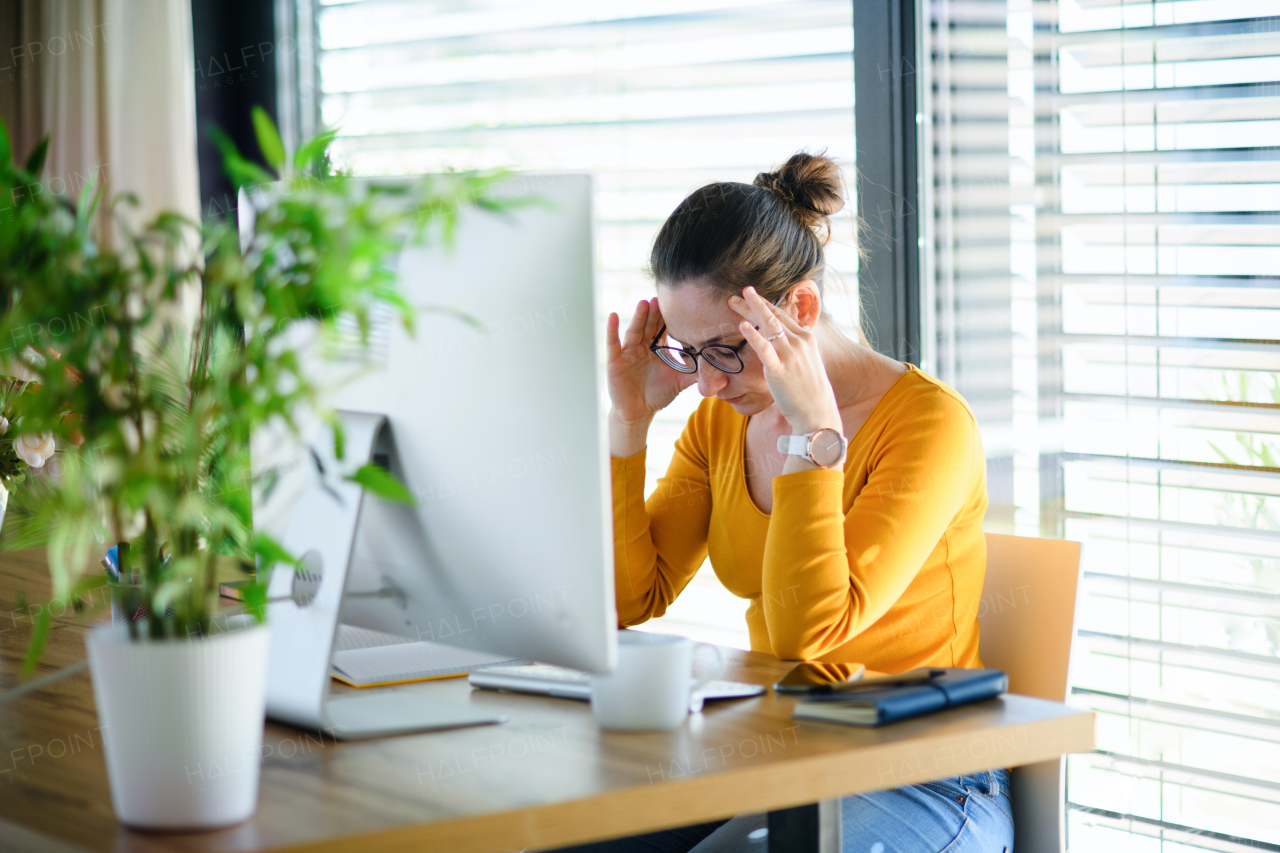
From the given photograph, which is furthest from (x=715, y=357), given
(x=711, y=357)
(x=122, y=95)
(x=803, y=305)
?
(x=122, y=95)

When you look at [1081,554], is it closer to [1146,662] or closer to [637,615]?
[1146,662]

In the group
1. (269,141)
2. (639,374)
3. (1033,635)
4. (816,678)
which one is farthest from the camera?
(639,374)

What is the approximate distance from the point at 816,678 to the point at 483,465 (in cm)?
42

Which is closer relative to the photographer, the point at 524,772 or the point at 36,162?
the point at 36,162

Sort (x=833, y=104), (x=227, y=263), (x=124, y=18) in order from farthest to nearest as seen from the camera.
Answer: (x=124, y=18)
(x=833, y=104)
(x=227, y=263)

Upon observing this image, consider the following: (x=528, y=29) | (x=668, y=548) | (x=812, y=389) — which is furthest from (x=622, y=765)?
(x=528, y=29)

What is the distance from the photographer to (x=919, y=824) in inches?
44.1

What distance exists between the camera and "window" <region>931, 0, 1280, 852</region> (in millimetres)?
1613

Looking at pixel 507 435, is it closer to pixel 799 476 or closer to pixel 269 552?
pixel 269 552

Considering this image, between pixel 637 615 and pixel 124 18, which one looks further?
pixel 124 18

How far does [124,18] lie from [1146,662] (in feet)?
9.00

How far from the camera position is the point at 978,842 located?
1.16 m

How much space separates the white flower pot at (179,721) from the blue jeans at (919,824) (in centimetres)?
54

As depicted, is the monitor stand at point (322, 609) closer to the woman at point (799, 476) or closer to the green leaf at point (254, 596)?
the green leaf at point (254, 596)
